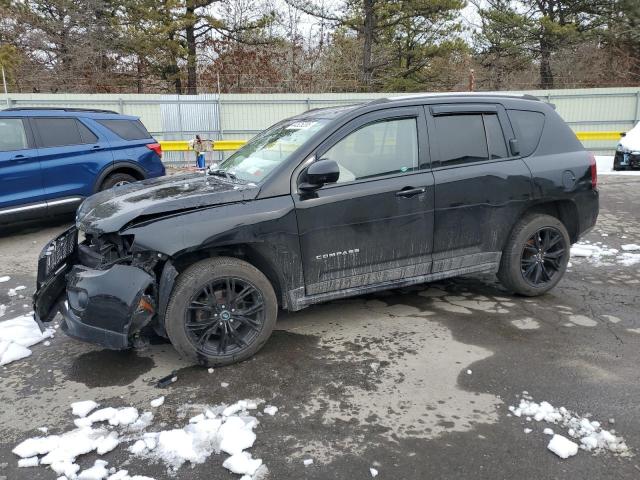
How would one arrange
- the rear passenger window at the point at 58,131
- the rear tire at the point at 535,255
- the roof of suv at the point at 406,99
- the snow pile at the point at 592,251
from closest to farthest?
the roof of suv at the point at 406,99 < the rear tire at the point at 535,255 < the snow pile at the point at 592,251 < the rear passenger window at the point at 58,131

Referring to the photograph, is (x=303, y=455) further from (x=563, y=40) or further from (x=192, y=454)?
(x=563, y=40)

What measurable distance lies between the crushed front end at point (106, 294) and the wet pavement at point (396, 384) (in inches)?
15.0

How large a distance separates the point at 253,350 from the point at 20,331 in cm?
201

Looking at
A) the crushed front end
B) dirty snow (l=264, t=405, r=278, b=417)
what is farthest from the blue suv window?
dirty snow (l=264, t=405, r=278, b=417)

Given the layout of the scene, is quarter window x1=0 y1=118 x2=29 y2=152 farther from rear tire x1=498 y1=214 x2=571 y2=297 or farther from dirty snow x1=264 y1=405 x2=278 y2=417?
A: rear tire x1=498 y1=214 x2=571 y2=297

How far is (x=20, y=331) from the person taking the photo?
428 centimetres

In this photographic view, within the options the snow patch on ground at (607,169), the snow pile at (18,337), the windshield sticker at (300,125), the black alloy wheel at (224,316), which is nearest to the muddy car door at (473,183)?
the windshield sticker at (300,125)

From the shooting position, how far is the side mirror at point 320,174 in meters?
3.72

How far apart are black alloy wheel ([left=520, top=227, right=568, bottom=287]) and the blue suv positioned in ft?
19.9

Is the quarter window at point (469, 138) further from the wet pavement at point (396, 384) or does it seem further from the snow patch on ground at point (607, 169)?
the snow patch on ground at point (607, 169)

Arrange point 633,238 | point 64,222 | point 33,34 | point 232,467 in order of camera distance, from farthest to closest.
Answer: point 33,34 → point 64,222 → point 633,238 → point 232,467

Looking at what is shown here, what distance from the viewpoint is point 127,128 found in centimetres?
850

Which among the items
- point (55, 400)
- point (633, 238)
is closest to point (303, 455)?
point (55, 400)

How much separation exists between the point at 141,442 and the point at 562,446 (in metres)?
2.24
